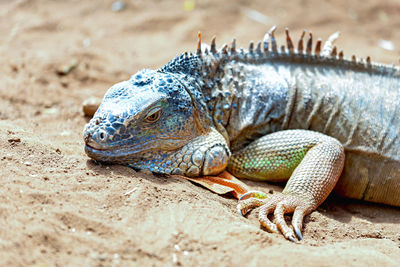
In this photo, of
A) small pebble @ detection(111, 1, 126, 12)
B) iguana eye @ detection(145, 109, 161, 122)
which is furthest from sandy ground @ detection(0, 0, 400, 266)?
small pebble @ detection(111, 1, 126, 12)

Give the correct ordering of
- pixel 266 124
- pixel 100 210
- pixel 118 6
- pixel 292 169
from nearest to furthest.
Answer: pixel 100 210
pixel 292 169
pixel 266 124
pixel 118 6

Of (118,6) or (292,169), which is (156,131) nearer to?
(292,169)

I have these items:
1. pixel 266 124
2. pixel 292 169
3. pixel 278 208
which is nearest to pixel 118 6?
pixel 266 124

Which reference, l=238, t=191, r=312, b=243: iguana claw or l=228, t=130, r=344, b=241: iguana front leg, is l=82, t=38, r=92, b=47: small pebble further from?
l=238, t=191, r=312, b=243: iguana claw

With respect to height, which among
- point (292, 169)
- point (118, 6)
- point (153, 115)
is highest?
point (118, 6)

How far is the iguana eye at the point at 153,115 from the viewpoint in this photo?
194 inches

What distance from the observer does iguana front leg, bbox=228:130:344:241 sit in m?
4.81

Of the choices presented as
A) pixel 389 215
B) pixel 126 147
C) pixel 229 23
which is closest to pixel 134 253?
pixel 126 147

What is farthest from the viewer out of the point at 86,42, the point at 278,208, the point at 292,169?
the point at 86,42

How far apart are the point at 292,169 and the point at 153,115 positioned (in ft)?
6.10

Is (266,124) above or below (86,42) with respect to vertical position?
below

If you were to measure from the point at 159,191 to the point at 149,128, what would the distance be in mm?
806

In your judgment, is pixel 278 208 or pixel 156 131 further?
pixel 156 131

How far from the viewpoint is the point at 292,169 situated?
215 inches
